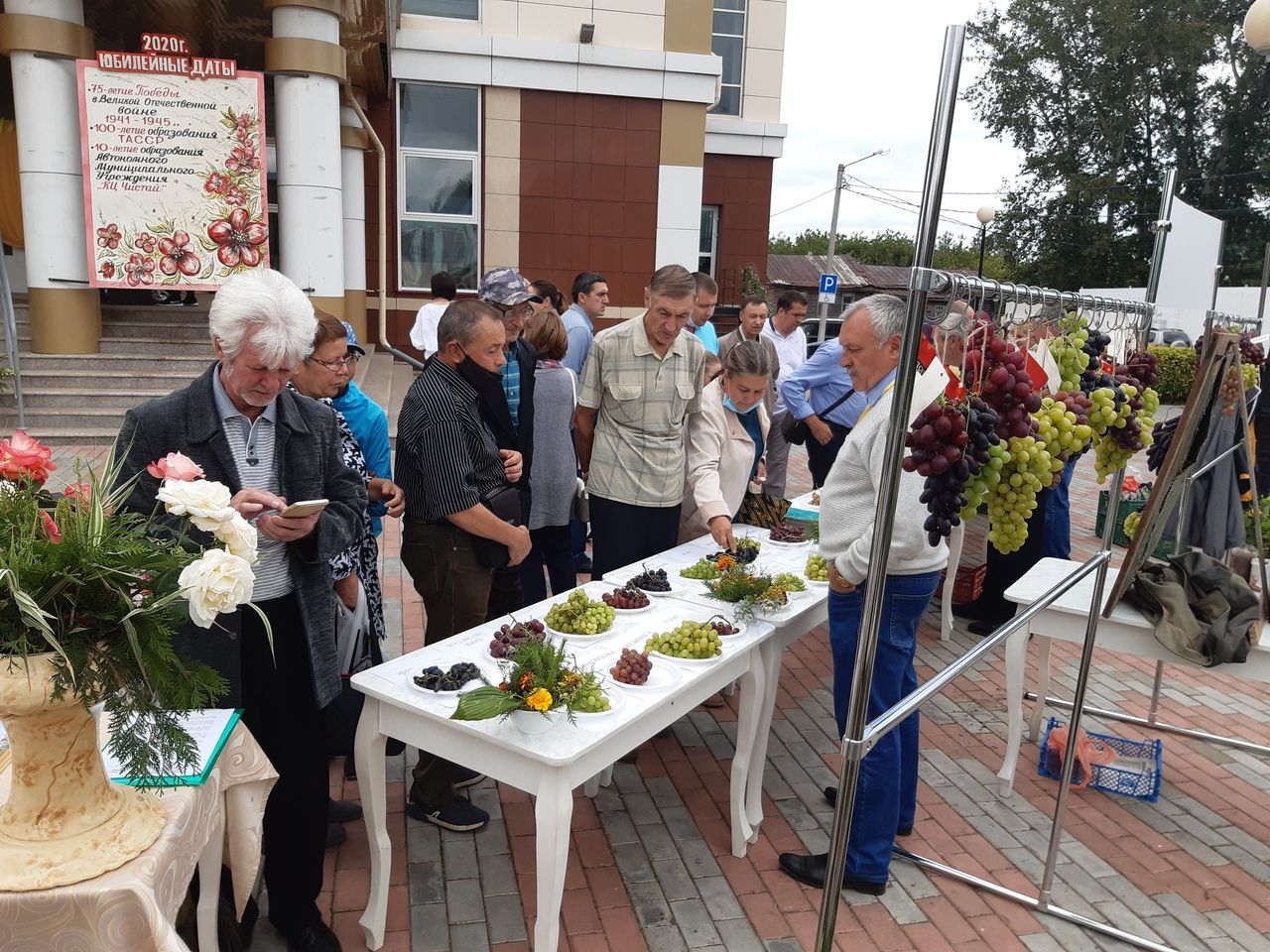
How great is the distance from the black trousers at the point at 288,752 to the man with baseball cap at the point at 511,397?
101cm

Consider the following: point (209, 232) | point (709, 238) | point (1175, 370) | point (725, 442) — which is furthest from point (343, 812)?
point (1175, 370)

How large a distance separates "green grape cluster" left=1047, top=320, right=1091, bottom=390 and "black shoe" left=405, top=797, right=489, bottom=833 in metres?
2.46

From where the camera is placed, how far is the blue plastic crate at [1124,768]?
3.64m

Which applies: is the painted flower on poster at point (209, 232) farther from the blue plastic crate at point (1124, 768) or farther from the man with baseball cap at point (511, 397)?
the blue plastic crate at point (1124, 768)

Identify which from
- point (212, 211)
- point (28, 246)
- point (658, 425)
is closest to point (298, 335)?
point (658, 425)

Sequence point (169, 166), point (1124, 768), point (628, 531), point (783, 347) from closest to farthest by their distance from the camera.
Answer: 1. point (1124, 768)
2. point (628, 531)
3. point (783, 347)
4. point (169, 166)

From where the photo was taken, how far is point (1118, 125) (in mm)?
27047

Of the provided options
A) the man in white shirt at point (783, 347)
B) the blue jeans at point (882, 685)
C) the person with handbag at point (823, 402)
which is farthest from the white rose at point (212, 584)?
the man in white shirt at point (783, 347)

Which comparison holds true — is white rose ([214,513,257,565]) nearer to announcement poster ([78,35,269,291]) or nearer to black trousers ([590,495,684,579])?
black trousers ([590,495,684,579])

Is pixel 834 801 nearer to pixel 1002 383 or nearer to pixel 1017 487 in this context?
pixel 1017 487

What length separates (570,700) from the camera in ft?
7.45

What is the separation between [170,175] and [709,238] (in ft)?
35.3

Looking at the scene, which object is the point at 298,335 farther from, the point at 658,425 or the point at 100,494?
the point at 658,425

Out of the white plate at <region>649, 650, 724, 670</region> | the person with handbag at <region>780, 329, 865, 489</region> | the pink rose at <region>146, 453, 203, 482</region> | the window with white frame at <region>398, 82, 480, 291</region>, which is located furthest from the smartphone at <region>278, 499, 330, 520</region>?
the window with white frame at <region>398, 82, 480, 291</region>
